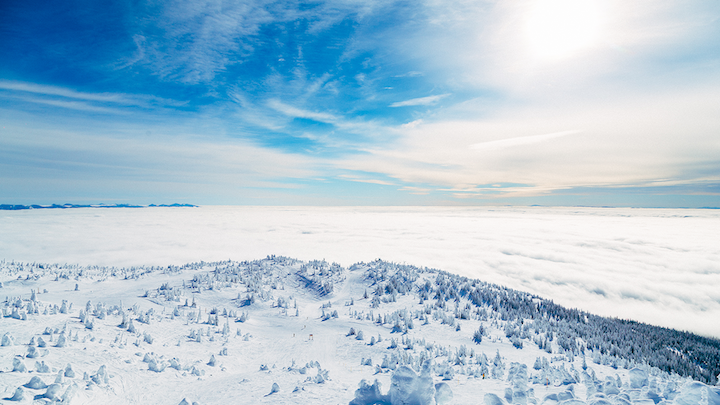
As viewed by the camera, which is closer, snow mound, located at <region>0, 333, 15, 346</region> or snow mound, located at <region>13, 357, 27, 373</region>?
snow mound, located at <region>13, 357, 27, 373</region>

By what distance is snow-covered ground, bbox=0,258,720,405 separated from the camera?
7.43 m

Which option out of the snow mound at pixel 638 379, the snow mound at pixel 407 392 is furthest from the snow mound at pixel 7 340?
the snow mound at pixel 638 379

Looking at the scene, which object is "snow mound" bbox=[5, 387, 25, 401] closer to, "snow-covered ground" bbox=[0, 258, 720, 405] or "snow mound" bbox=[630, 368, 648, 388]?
"snow-covered ground" bbox=[0, 258, 720, 405]

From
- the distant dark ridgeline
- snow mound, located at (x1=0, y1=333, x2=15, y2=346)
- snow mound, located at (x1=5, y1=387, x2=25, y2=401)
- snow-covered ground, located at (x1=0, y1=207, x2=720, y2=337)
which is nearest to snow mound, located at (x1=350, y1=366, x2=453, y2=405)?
snow mound, located at (x1=5, y1=387, x2=25, y2=401)

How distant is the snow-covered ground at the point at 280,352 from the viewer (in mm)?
7430

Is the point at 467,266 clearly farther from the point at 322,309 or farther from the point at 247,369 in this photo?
the point at 247,369

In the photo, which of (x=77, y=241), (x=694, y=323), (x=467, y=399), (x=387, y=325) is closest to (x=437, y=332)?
(x=387, y=325)

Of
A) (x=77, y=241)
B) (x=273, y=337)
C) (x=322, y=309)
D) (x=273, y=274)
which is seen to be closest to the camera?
(x=273, y=337)

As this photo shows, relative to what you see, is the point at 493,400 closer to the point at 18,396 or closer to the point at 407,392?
the point at 407,392

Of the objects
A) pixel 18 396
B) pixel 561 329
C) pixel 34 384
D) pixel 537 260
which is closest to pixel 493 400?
pixel 18 396

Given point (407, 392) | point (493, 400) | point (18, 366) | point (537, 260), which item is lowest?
point (537, 260)

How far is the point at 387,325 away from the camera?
17.3 meters

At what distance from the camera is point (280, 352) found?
542 inches

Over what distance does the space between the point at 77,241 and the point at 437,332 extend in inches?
2936
